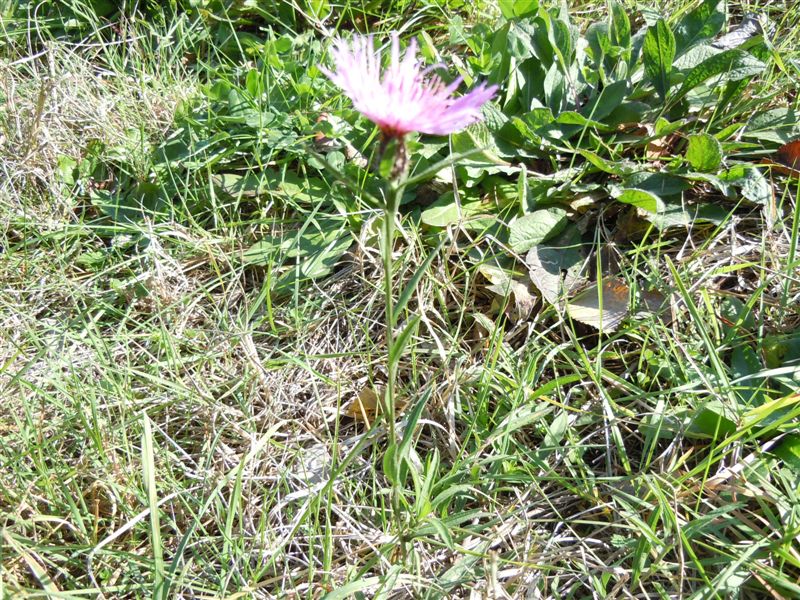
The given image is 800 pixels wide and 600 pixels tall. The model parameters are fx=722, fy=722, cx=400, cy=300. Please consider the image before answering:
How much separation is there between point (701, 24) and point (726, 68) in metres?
0.16

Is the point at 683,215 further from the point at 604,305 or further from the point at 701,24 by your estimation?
the point at 701,24

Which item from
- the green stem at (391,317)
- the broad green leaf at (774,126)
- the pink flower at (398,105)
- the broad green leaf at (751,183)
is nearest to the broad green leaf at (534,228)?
the broad green leaf at (751,183)

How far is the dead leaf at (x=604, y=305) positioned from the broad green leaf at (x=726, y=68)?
2.06 ft

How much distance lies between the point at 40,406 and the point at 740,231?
1.83 meters

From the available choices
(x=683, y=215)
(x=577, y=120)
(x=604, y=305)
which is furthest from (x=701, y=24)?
(x=604, y=305)

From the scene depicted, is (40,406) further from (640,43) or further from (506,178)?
(640,43)

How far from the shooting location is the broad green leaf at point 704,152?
185 cm

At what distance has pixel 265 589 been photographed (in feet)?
4.68

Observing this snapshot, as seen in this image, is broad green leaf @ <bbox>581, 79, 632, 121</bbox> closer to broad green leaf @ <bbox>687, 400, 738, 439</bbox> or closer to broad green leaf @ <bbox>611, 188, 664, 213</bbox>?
broad green leaf @ <bbox>611, 188, 664, 213</bbox>

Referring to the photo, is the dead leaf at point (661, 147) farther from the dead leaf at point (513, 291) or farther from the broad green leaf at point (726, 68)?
the dead leaf at point (513, 291)

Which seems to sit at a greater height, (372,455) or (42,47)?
(42,47)

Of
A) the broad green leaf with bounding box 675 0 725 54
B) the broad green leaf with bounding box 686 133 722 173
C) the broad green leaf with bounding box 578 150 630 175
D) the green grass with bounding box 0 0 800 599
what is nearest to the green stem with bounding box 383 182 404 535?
the green grass with bounding box 0 0 800 599

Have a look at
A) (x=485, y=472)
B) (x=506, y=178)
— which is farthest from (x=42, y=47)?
(x=485, y=472)

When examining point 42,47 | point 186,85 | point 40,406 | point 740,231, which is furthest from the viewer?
point 42,47
